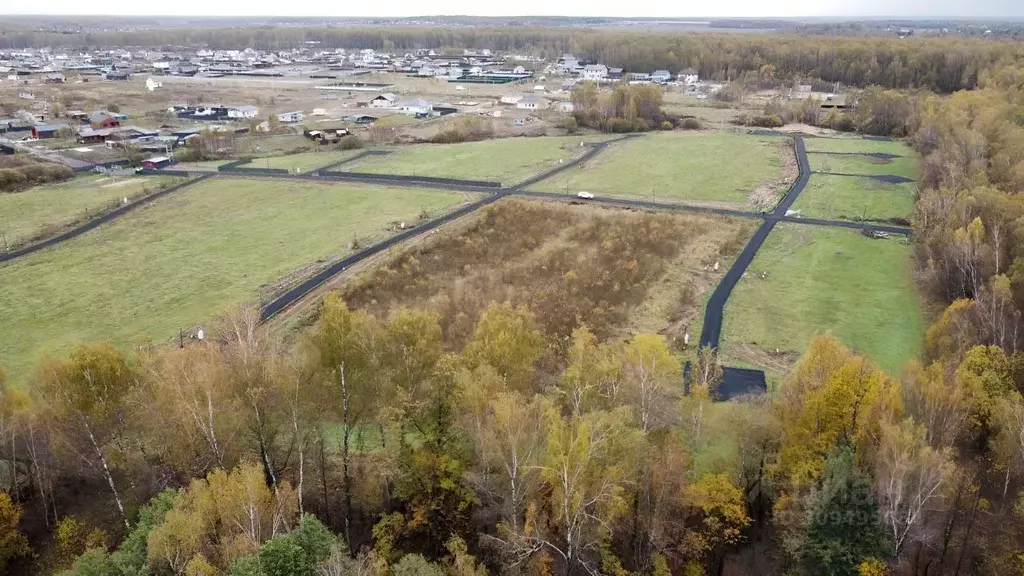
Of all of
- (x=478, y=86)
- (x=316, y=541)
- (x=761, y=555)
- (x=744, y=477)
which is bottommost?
(x=761, y=555)

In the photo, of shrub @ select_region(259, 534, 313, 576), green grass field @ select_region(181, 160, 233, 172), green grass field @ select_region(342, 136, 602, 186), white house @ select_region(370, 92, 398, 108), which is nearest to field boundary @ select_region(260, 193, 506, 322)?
green grass field @ select_region(342, 136, 602, 186)

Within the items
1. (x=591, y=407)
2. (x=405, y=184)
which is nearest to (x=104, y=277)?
→ (x=405, y=184)

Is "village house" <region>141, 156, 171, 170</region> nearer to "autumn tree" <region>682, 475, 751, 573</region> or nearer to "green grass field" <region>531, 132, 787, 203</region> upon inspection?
"green grass field" <region>531, 132, 787, 203</region>

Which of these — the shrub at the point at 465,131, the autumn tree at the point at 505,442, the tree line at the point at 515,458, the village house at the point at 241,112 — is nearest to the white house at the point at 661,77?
the shrub at the point at 465,131

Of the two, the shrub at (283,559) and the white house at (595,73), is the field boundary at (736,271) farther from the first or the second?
the white house at (595,73)

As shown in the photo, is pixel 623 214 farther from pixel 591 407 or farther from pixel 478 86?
pixel 478 86

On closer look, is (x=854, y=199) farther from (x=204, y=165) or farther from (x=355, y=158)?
(x=204, y=165)
